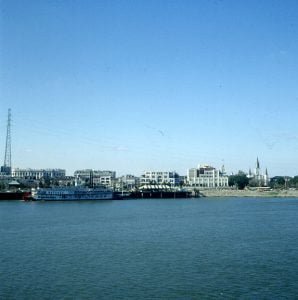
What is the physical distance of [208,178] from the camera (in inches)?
5989

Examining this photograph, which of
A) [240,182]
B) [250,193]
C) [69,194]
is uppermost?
[240,182]

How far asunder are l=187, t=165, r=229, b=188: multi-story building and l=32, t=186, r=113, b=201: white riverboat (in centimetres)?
6203

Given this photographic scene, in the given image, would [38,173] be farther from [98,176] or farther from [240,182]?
[240,182]

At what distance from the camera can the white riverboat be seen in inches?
3327

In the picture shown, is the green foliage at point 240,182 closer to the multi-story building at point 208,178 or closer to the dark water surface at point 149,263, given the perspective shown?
the multi-story building at point 208,178

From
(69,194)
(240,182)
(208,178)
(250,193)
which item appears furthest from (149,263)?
(208,178)

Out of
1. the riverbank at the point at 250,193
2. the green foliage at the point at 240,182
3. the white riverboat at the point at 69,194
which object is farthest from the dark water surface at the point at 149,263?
the green foliage at the point at 240,182

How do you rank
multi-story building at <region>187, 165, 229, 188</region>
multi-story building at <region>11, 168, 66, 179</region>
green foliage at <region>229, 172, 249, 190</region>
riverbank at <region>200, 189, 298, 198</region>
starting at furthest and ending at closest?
multi-story building at <region>11, 168, 66, 179</region>
multi-story building at <region>187, 165, 229, 188</region>
green foliage at <region>229, 172, 249, 190</region>
riverbank at <region>200, 189, 298, 198</region>

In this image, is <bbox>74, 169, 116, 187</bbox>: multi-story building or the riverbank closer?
the riverbank

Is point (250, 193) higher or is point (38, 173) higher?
point (38, 173)

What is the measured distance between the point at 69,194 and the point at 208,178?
72112 mm

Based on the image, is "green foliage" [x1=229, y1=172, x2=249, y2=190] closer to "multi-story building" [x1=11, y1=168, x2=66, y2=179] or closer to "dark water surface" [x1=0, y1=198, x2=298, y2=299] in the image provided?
"multi-story building" [x1=11, y1=168, x2=66, y2=179]

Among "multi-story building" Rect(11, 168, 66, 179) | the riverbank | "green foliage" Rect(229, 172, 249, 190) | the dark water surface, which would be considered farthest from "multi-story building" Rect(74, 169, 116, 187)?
the dark water surface

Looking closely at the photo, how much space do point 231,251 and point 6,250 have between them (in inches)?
459
